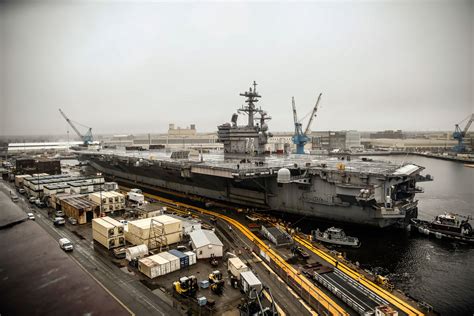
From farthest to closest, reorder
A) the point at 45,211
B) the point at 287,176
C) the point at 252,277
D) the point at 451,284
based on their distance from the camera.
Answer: the point at 45,211 < the point at 287,176 < the point at 451,284 < the point at 252,277

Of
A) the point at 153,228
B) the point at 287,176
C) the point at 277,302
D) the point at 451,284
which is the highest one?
the point at 287,176

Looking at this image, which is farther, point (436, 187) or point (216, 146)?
point (216, 146)

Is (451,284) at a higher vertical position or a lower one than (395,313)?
lower

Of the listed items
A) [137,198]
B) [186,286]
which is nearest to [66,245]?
[186,286]

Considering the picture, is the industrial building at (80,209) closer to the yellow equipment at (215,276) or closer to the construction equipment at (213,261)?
the construction equipment at (213,261)

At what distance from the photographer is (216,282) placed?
Answer: 995 centimetres

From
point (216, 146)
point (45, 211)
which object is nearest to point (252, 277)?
point (45, 211)

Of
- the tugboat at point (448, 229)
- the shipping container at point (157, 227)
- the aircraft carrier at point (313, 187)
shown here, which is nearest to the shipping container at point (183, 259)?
the shipping container at point (157, 227)

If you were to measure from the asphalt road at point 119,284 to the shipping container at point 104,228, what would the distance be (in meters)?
0.82

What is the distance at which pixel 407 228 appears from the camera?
19.1 meters

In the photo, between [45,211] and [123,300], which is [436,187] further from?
[45,211]

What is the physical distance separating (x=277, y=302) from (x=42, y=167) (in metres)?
35.7

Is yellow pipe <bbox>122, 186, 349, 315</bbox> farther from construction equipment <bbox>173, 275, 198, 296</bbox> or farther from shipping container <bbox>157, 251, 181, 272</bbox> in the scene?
shipping container <bbox>157, 251, 181, 272</bbox>

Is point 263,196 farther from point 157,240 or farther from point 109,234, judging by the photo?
point 109,234
